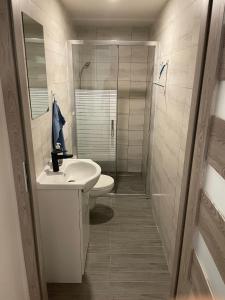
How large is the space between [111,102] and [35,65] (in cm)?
180

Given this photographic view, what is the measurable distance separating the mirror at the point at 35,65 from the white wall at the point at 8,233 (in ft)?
1.65

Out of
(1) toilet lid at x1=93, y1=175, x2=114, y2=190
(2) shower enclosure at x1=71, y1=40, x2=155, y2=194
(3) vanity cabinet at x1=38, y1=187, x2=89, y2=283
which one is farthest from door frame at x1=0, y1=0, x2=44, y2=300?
(2) shower enclosure at x1=71, y1=40, x2=155, y2=194

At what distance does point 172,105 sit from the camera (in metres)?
2.05

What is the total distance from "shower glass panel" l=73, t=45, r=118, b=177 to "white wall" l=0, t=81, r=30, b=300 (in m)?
2.01

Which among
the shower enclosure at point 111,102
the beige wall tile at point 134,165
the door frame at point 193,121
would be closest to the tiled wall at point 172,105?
the door frame at point 193,121

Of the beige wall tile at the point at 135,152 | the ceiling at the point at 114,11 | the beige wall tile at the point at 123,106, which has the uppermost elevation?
the ceiling at the point at 114,11

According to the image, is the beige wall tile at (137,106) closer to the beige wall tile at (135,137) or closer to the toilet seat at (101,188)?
the beige wall tile at (135,137)

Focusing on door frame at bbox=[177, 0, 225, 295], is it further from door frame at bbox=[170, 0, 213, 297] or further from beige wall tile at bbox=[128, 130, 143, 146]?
beige wall tile at bbox=[128, 130, 143, 146]

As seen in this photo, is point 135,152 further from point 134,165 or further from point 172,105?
point 172,105

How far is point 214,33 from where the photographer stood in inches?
36.2

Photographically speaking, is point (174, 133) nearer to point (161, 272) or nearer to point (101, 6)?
point (161, 272)

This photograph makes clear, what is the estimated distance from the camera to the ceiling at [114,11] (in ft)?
7.71

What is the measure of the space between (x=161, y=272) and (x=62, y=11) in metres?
2.88

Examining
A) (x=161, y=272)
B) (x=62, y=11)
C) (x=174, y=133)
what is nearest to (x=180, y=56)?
(x=174, y=133)
